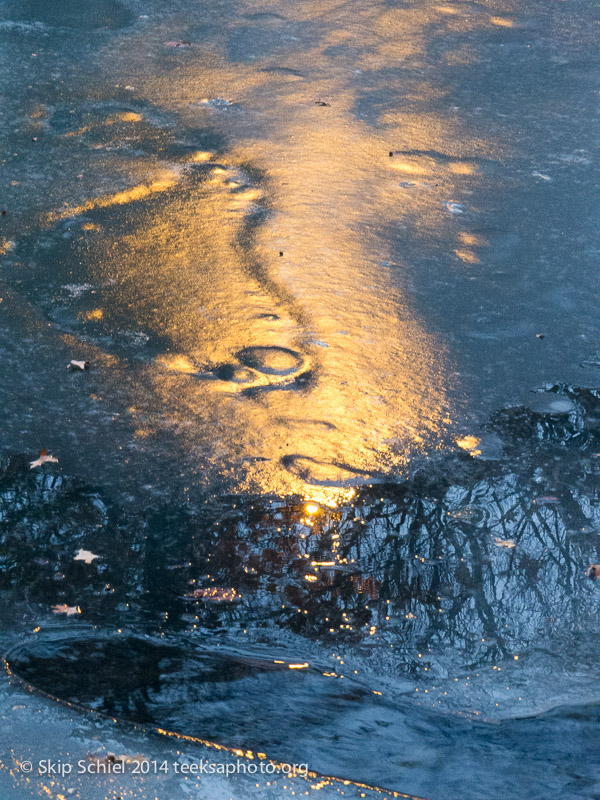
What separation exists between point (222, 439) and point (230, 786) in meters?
1.40

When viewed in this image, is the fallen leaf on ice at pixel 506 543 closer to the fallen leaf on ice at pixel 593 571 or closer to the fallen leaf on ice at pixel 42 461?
the fallen leaf on ice at pixel 593 571

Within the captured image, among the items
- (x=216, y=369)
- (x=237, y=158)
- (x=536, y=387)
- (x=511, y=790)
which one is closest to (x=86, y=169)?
(x=237, y=158)

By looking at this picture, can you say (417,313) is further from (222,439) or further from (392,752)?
(392,752)

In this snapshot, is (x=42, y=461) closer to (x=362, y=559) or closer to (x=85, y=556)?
(x=85, y=556)

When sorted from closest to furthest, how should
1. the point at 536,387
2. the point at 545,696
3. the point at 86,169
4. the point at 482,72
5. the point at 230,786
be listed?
the point at 230,786 < the point at 545,696 < the point at 536,387 < the point at 86,169 < the point at 482,72

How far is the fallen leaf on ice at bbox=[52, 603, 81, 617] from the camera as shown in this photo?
2514 mm

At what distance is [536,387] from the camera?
3.53m

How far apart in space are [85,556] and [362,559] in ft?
3.17

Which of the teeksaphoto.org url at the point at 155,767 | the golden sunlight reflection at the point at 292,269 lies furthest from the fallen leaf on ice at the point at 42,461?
the teeksaphoto.org url at the point at 155,767

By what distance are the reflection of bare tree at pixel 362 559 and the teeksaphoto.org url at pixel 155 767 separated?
0.45 meters

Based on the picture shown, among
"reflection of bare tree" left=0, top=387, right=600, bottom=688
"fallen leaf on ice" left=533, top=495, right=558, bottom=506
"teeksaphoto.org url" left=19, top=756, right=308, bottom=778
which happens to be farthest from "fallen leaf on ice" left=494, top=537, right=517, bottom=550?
"teeksaphoto.org url" left=19, top=756, right=308, bottom=778

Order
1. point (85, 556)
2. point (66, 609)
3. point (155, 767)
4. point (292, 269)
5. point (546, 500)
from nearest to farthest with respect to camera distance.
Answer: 1. point (155, 767)
2. point (66, 609)
3. point (85, 556)
4. point (546, 500)
5. point (292, 269)

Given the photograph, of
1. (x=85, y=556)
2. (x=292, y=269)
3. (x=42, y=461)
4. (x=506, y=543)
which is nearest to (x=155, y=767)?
(x=85, y=556)

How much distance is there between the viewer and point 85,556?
268cm
